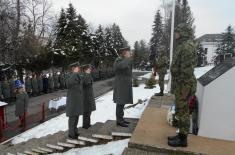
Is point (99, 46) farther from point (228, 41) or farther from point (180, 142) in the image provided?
point (180, 142)

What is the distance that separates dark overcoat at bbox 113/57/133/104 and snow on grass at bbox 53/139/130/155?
962mm

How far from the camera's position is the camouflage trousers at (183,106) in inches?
196

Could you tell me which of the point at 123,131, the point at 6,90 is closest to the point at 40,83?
the point at 6,90

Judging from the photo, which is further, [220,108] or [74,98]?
[74,98]

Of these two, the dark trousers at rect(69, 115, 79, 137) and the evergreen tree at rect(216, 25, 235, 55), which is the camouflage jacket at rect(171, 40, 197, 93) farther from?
the evergreen tree at rect(216, 25, 235, 55)

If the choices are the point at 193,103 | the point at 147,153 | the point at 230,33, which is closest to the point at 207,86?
the point at 193,103

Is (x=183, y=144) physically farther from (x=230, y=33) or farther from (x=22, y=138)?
(x=230, y=33)

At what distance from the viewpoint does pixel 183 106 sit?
4.99 metres

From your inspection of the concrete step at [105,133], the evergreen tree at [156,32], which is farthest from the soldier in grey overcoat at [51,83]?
the evergreen tree at [156,32]

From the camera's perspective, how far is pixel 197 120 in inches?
231

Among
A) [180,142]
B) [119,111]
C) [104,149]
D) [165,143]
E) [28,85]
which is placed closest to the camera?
[180,142]

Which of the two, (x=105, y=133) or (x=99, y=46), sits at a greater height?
(x=99, y=46)

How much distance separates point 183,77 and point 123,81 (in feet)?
6.42

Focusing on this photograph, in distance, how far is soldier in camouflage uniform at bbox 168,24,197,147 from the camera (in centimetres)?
493
